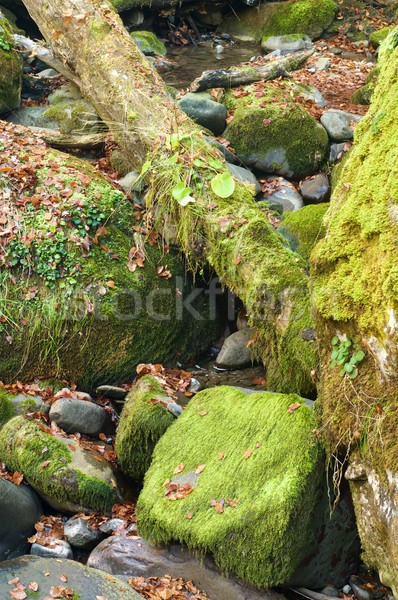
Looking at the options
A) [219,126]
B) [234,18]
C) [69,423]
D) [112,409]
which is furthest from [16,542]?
[234,18]

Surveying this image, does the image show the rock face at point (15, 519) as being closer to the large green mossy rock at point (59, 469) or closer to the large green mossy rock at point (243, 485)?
the large green mossy rock at point (59, 469)

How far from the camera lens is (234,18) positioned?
14.2 m

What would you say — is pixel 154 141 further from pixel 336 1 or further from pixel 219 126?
pixel 336 1

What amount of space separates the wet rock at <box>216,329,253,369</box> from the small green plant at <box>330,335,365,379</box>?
8.24 ft

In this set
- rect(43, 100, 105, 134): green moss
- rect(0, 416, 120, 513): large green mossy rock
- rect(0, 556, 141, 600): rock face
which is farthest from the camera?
rect(43, 100, 105, 134): green moss

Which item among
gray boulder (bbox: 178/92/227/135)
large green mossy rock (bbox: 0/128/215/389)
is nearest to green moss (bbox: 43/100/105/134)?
gray boulder (bbox: 178/92/227/135)

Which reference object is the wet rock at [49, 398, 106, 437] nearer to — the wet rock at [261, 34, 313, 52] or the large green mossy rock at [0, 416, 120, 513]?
the large green mossy rock at [0, 416, 120, 513]

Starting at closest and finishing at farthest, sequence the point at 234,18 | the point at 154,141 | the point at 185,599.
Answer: the point at 185,599, the point at 154,141, the point at 234,18

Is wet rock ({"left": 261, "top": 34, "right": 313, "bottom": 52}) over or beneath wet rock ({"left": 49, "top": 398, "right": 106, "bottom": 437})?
over

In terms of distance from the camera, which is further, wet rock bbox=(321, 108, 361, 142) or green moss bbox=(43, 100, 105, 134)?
wet rock bbox=(321, 108, 361, 142)

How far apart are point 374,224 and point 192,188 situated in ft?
10.3

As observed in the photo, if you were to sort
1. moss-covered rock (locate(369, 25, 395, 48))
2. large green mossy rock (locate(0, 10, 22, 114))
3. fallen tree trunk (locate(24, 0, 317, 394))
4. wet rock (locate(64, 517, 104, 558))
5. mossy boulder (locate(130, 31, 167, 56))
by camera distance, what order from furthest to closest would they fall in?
moss-covered rock (locate(369, 25, 395, 48)) → mossy boulder (locate(130, 31, 167, 56)) → large green mossy rock (locate(0, 10, 22, 114)) → fallen tree trunk (locate(24, 0, 317, 394)) → wet rock (locate(64, 517, 104, 558))

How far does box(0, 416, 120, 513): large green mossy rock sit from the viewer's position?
572 cm

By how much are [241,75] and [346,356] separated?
6.32 meters
